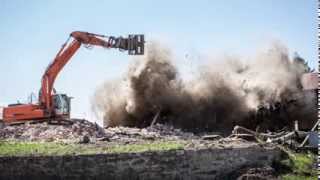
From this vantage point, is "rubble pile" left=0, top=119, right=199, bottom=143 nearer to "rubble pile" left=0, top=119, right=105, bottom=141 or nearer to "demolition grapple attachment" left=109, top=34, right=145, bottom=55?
"rubble pile" left=0, top=119, right=105, bottom=141

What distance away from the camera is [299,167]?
67.1 ft

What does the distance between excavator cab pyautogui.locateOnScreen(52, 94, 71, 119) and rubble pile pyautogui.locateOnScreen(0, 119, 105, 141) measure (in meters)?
1.44

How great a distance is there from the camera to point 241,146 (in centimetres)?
1959

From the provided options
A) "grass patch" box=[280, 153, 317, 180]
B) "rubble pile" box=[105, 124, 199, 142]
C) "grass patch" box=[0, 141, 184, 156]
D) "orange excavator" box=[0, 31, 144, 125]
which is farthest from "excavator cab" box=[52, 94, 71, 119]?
"grass patch" box=[280, 153, 317, 180]

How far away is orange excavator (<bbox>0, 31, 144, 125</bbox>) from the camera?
92.2 ft

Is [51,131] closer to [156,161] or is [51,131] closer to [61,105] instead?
[61,105]

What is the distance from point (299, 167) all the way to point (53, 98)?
12.6 metres

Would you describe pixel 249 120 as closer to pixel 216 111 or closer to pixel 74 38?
pixel 216 111

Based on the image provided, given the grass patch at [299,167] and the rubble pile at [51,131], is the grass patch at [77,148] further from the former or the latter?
the grass patch at [299,167]

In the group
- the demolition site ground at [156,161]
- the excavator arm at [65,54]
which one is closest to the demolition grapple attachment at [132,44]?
the excavator arm at [65,54]

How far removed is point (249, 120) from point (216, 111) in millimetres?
1709

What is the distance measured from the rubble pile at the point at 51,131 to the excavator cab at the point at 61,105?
1.44 m

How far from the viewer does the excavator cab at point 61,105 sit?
28453 millimetres

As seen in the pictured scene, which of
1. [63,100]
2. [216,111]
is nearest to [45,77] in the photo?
[63,100]
